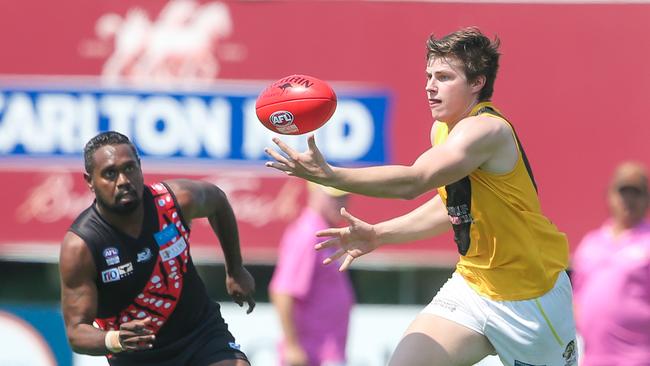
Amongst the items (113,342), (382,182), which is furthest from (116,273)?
(382,182)

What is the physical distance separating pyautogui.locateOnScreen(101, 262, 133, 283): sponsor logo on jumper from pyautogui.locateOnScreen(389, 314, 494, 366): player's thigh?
4.17 feet

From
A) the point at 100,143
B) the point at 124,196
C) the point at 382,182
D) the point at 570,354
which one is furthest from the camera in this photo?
the point at 100,143

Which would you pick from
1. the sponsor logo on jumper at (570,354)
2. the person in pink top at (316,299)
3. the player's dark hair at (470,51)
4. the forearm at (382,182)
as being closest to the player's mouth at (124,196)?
the forearm at (382,182)

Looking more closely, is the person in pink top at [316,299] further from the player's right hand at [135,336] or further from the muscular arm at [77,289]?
the player's right hand at [135,336]

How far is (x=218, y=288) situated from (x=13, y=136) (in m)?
2.23

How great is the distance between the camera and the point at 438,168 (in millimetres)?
4773

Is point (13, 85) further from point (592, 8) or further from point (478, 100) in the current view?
point (478, 100)

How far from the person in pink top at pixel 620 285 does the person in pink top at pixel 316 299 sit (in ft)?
5.45

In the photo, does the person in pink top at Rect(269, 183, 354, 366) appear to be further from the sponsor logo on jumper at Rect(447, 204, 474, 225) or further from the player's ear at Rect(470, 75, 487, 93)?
the player's ear at Rect(470, 75, 487, 93)

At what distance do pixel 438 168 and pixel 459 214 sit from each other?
0.57 metres

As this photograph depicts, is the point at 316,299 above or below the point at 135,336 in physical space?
below

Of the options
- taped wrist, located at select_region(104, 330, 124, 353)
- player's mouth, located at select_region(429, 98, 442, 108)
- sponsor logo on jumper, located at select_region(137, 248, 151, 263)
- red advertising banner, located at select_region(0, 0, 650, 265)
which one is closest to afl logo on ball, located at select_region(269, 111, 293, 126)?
player's mouth, located at select_region(429, 98, 442, 108)

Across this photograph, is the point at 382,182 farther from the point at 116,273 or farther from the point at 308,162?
the point at 116,273

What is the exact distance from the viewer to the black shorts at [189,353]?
5.70 m
